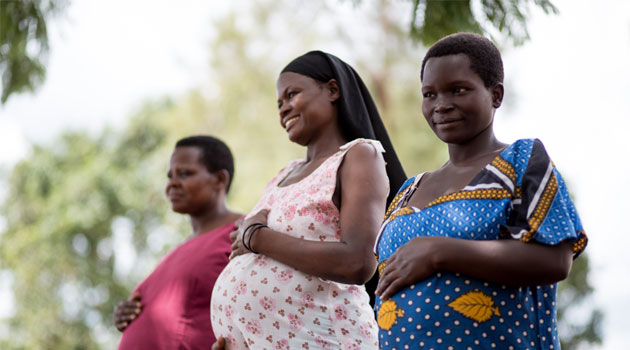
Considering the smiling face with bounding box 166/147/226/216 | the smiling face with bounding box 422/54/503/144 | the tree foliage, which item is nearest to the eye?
the smiling face with bounding box 422/54/503/144

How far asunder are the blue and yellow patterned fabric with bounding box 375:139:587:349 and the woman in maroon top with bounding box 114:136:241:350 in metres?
1.73

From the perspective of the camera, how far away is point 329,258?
236cm

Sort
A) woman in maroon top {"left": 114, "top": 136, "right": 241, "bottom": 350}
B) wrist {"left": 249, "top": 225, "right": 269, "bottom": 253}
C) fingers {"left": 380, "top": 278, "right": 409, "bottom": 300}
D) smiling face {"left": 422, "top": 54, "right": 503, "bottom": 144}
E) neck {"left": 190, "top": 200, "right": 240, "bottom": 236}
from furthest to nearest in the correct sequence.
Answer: neck {"left": 190, "top": 200, "right": 240, "bottom": 236}, woman in maroon top {"left": 114, "top": 136, "right": 241, "bottom": 350}, wrist {"left": 249, "top": 225, "right": 269, "bottom": 253}, smiling face {"left": 422, "top": 54, "right": 503, "bottom": 144}, fingers {"left": 380, "top": 278, "right": 409, "bottom": 300}

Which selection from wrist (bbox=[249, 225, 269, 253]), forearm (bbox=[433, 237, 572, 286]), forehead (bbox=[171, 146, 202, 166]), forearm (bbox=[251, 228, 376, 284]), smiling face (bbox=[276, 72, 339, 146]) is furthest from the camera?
forehead (bbox=[171, 146, 202, 166])

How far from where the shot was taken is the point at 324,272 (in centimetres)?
237

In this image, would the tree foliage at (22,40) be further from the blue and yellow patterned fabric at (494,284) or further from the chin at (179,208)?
the blue and yellow patterned fabric at (494,284)

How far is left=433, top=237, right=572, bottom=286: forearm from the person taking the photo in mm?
1732

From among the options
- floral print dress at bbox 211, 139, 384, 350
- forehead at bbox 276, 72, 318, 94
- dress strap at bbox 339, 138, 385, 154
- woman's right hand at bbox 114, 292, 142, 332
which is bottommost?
woman's right hand at bbox 114, 292, 142, 332

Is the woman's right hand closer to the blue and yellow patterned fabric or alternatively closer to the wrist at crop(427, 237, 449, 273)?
the blue and yellow patterned fabric

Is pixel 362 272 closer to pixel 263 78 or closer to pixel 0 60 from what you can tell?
pixel 0 60

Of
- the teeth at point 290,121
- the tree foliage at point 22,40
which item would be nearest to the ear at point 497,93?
the teeth at point 290,121

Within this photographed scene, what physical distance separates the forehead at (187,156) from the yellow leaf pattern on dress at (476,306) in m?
2.47

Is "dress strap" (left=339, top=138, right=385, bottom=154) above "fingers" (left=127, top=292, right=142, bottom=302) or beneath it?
above

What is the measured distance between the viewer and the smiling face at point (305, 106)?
2.79 meters
